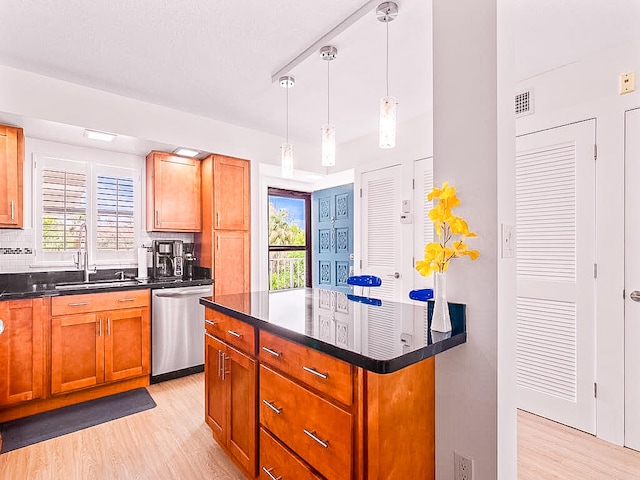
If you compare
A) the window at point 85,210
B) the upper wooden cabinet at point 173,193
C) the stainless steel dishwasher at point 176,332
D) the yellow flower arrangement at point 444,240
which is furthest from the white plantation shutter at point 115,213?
the yellow flower arrangement at point 444,240

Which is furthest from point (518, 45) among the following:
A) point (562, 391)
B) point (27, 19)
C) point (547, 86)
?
point (27, 19)

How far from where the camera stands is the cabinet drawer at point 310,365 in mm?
1270

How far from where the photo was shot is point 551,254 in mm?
2668

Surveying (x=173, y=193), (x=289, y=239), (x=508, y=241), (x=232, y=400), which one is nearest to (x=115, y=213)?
(x=173, y=193)

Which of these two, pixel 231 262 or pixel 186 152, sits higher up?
pixel 186 152

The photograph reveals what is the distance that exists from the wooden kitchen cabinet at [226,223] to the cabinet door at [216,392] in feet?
5.13

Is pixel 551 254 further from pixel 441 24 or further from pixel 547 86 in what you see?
pixel 441 24

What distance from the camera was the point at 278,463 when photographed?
1614 mm

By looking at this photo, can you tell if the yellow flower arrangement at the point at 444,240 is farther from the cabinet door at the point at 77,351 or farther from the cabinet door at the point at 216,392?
the cabinet door at the point at 77,351

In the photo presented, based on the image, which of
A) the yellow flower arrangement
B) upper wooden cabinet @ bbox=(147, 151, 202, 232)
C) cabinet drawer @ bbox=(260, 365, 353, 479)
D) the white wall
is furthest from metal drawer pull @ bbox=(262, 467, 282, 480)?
upper wooden cabinet @ bbox=(147, 151, 202, 232)

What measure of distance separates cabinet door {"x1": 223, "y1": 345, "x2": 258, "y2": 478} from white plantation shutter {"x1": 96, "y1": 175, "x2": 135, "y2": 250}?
2.40 meters

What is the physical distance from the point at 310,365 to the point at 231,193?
9.10 feet

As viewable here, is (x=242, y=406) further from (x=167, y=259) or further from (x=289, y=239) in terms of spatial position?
(x=289, y=239)

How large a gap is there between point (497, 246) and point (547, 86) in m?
2.03
